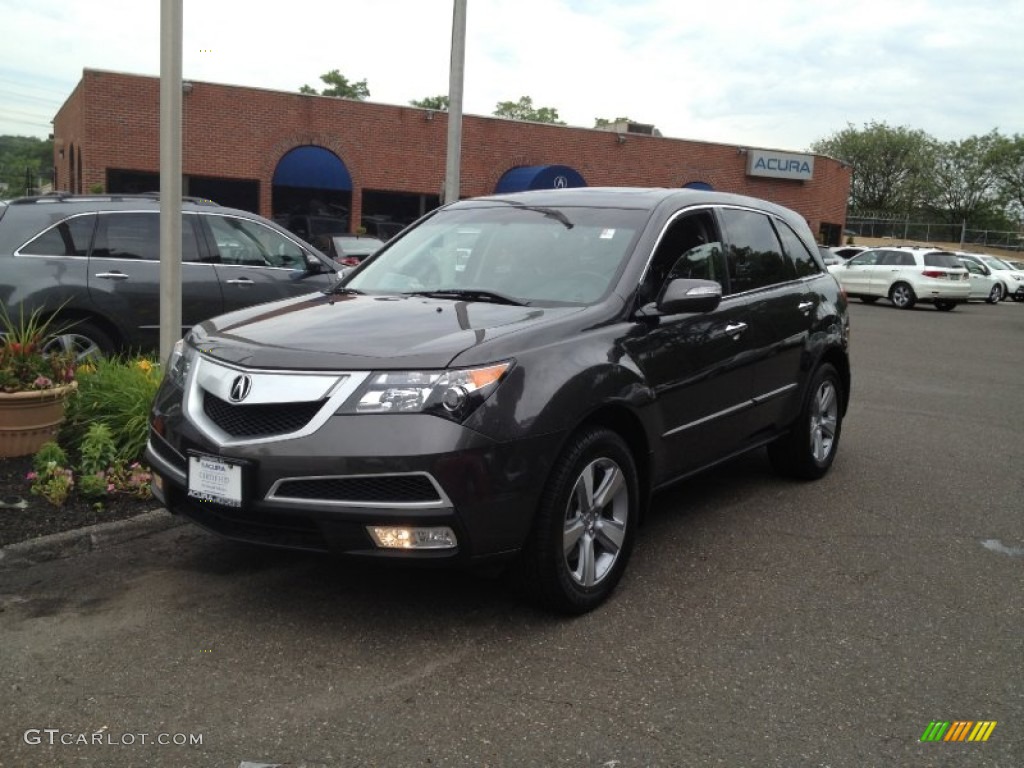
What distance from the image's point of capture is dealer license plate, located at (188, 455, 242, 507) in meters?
3.60

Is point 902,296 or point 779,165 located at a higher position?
point 779,165

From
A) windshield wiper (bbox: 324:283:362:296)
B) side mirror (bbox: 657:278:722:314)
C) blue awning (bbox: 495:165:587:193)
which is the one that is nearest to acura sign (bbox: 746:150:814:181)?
blue awning (bbox: 495:165:587:193)

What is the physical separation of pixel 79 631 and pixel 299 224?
86.4ft

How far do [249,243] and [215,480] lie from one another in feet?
18.0

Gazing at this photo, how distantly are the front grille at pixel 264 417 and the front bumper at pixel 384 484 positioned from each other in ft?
0.22

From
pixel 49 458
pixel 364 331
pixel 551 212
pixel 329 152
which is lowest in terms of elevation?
pixel 49 458

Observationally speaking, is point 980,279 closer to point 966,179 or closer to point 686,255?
point 686,255

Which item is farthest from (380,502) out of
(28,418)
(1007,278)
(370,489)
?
(1007,278)

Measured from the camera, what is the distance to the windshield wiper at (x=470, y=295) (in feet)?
14.5

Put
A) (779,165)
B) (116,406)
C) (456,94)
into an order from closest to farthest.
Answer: (116,406) → (456,94) → (779,165)

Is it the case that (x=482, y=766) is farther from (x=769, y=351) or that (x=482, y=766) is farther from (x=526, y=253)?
(x=769, y=351)

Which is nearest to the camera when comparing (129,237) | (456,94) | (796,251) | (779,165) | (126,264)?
(796,251)

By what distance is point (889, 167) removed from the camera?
80.1 m

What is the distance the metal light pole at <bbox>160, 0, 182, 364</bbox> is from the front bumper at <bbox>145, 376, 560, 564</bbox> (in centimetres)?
277
